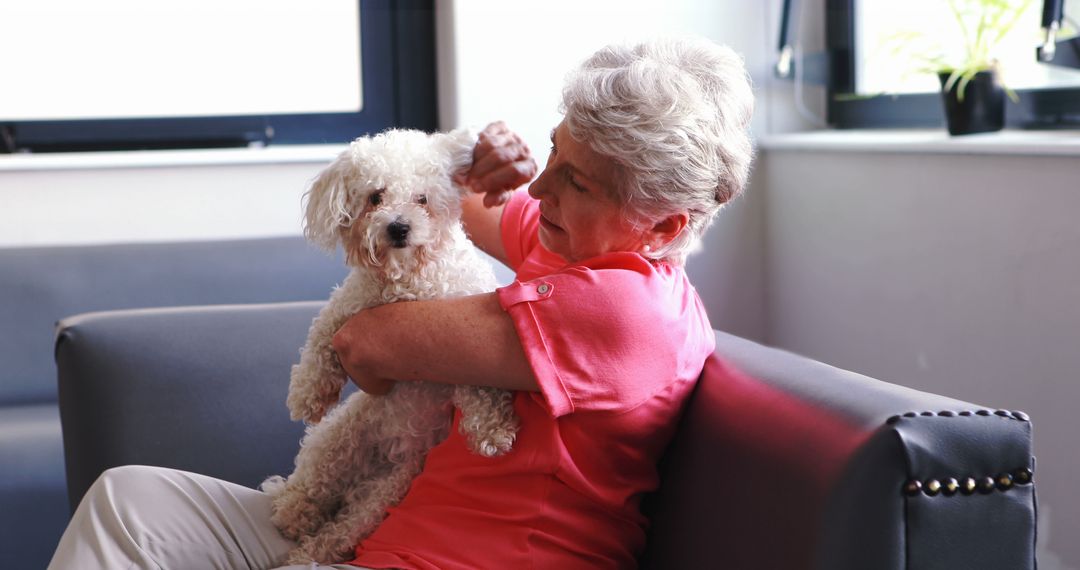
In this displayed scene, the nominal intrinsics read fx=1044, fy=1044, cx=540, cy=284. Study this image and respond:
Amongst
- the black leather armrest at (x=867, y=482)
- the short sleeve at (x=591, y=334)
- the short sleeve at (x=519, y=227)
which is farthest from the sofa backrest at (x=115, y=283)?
the black leather armrest at (x=867, y=482)

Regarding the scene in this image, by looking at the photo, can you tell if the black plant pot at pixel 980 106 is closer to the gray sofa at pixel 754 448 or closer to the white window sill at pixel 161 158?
the gray sofa at pixel 754 448

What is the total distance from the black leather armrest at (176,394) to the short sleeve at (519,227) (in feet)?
1.67

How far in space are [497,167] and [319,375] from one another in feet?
1.20

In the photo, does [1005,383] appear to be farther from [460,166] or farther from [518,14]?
[518,14]

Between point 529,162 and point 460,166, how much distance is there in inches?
4.2

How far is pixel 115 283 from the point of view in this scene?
2.56m

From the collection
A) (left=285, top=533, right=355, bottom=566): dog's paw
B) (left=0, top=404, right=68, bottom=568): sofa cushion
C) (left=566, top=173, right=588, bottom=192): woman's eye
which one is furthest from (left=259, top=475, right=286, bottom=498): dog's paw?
(left=0, top=404, right=68, bottom=568): sofa cushion

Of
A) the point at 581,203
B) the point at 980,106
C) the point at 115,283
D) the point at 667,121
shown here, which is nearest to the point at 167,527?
the point at 581,203

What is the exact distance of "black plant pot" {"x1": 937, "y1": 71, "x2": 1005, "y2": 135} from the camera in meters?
2.19

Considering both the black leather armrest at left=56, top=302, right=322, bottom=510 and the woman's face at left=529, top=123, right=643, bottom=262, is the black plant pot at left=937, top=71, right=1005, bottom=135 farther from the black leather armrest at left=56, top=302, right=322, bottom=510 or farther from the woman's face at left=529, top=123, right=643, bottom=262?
the black leather armrest at left=56, top=302, right=322, bottom=510

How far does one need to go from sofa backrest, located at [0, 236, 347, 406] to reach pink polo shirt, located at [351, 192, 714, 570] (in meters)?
1.32

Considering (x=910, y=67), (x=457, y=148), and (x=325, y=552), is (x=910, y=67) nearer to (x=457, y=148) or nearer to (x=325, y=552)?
(x=457, y=148)

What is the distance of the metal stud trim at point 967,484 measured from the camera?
3.10 ft

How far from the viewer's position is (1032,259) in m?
1.86
